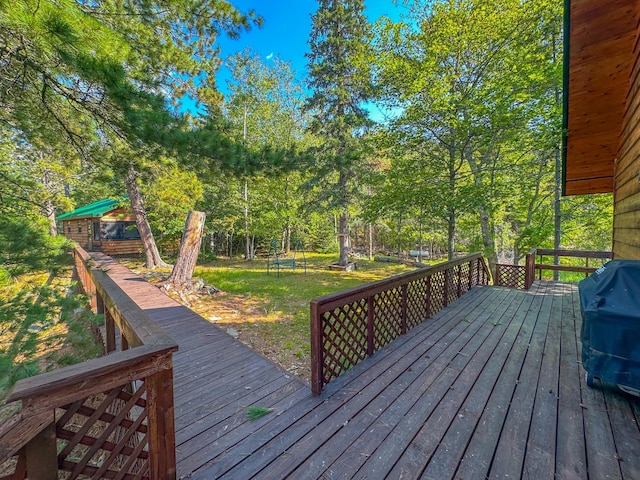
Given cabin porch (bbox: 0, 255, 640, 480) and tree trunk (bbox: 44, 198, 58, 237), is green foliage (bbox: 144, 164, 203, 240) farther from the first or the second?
cabin porch (bbox: 0, 255, 640, 480)

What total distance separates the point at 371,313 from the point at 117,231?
16.9 metres

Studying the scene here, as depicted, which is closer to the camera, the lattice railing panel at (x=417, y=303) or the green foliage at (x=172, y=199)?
the lattice railing panel at (x=417, y=303)

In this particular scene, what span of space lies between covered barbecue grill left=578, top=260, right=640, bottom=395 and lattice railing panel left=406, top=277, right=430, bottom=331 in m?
2.01

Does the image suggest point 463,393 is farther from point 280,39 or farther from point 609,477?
point 280,39

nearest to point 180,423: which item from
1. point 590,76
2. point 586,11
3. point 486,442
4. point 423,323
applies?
point 486,442

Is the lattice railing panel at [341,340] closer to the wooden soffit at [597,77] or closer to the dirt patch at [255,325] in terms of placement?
the dirt patch at [255,325]

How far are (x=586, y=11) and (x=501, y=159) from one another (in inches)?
273

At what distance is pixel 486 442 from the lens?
188cm

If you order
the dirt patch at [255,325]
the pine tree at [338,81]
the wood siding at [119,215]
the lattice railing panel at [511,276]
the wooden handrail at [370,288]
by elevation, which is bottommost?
the dirt patch at [255,325]

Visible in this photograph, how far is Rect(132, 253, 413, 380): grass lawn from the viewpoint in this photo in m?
4.39

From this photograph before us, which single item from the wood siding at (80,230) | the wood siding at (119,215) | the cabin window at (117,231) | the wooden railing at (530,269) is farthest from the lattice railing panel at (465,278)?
the wood siding at (80,230)

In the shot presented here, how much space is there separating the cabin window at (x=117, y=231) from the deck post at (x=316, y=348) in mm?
15379

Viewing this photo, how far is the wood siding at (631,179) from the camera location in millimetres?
2881

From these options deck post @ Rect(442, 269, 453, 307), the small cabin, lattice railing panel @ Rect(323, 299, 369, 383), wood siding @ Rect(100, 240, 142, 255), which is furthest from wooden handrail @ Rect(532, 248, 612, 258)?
wood siding @ Rect(100, 240, 142, 255)
